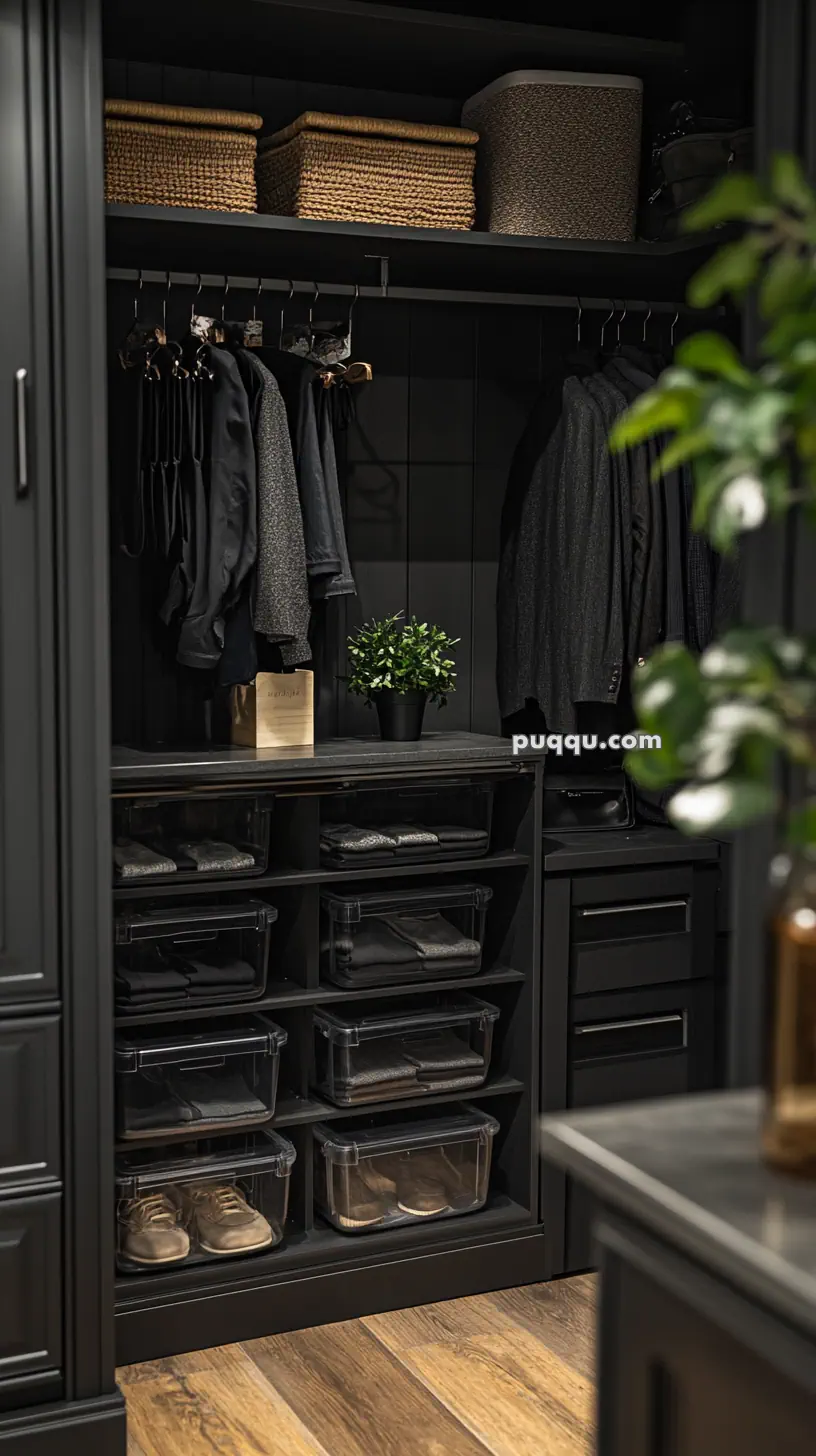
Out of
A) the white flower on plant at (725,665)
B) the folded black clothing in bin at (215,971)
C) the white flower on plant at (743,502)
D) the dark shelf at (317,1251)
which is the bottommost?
the dark shelf at (317,1251)

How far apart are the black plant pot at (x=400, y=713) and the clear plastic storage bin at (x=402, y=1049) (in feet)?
1.92

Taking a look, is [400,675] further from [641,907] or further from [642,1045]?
[642,1045]

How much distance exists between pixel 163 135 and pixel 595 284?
1068mm

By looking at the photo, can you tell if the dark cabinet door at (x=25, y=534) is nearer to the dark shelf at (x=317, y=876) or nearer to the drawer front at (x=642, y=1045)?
the dark shelf at (x=317, y=876)

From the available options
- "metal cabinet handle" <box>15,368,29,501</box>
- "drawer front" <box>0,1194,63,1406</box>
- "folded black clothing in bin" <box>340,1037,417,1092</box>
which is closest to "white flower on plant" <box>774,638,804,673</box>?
"metal cabinet handle" <box>15,368,29,501</box>

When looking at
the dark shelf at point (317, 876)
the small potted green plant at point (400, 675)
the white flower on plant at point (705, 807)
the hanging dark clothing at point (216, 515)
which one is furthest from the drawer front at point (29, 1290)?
the white flower on plant at point (705, 807)

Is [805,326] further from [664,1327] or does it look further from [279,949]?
[279,949]

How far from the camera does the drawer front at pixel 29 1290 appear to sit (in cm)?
245

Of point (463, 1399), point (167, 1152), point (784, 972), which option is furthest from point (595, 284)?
point (784, 972)

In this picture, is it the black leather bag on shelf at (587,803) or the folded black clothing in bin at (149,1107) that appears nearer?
the folded black clothing in bin at (149,1107)

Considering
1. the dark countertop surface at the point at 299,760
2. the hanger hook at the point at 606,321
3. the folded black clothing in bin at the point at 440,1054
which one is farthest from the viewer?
the hanger hook at the point at 606,321

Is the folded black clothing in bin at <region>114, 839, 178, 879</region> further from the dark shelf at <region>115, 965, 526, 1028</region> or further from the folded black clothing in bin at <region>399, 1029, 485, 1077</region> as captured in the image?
the folded black clothing in bin at <region>399, 1029, 485, 1077</region>

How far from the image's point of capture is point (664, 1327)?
43.8 inches

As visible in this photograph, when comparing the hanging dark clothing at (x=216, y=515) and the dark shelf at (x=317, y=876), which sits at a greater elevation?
the hanging dark clothing at (x=216, y=515)
